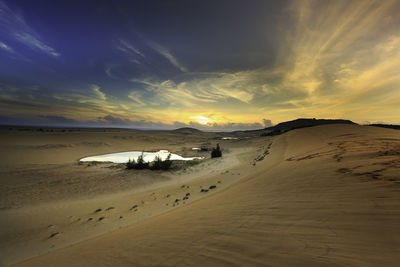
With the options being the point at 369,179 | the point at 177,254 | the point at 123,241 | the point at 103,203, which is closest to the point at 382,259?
the point at 177,254

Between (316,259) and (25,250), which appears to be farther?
(25,250)

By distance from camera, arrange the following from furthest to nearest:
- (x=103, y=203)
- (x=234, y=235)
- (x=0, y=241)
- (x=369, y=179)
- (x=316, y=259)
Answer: (x=103, y=203) < (x=0, y=241) < (x=369, y=179) < (x=234, y=235) < (x=316, y=259)

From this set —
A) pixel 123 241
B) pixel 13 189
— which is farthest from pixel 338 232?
pixel 13 189

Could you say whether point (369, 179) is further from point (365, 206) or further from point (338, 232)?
point (338, 232)

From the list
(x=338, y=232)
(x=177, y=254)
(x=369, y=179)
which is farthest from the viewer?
(x=369, y=179)

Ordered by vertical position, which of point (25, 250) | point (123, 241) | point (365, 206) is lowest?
point (25, 250)

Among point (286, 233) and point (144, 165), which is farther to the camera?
point (144, 165)

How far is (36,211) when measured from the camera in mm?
5301

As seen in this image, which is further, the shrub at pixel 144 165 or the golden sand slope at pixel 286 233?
the shrub at pixel 144 165

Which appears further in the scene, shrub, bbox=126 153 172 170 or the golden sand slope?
shrub, bbox=126 153 172 170

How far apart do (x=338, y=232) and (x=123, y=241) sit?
301 centimetres

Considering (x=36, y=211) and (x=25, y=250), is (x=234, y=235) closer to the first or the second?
(x=25, y=250)

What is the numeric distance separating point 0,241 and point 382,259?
638cm

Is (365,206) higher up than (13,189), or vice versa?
(365,206)
